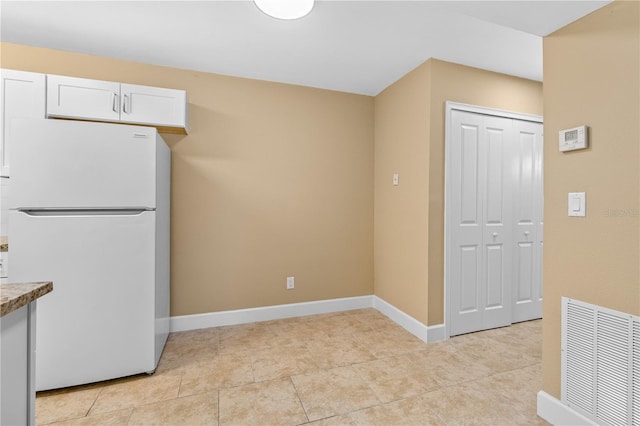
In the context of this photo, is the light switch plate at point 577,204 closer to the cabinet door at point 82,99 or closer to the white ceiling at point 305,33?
the white ceiling at point 305,33

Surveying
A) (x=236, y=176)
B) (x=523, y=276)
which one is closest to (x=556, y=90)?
(x=523, y=276)

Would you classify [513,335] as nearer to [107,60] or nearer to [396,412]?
[396,412]

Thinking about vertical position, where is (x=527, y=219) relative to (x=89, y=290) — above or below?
above

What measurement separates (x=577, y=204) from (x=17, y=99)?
3.63 m

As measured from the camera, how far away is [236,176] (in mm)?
2992

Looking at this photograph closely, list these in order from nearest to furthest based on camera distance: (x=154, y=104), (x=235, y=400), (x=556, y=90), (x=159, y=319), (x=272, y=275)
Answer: (x=556, y=90), (x=235, y=400), (x=159, y=319), (x=154, y=104), (x=272, y=275)

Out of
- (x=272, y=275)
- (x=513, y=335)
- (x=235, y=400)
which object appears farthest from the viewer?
(x=272, y=275)

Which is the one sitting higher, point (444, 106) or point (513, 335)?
point (444, 106)

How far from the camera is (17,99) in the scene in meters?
2.12

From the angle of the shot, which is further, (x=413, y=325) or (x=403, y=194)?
(x=403, y=194)

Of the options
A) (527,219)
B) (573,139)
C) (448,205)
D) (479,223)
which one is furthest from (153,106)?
(527,219)

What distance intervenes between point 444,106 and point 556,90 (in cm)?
102

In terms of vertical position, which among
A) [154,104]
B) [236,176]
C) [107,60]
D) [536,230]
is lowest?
[536,230]

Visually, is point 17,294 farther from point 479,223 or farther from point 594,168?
point 479,223
